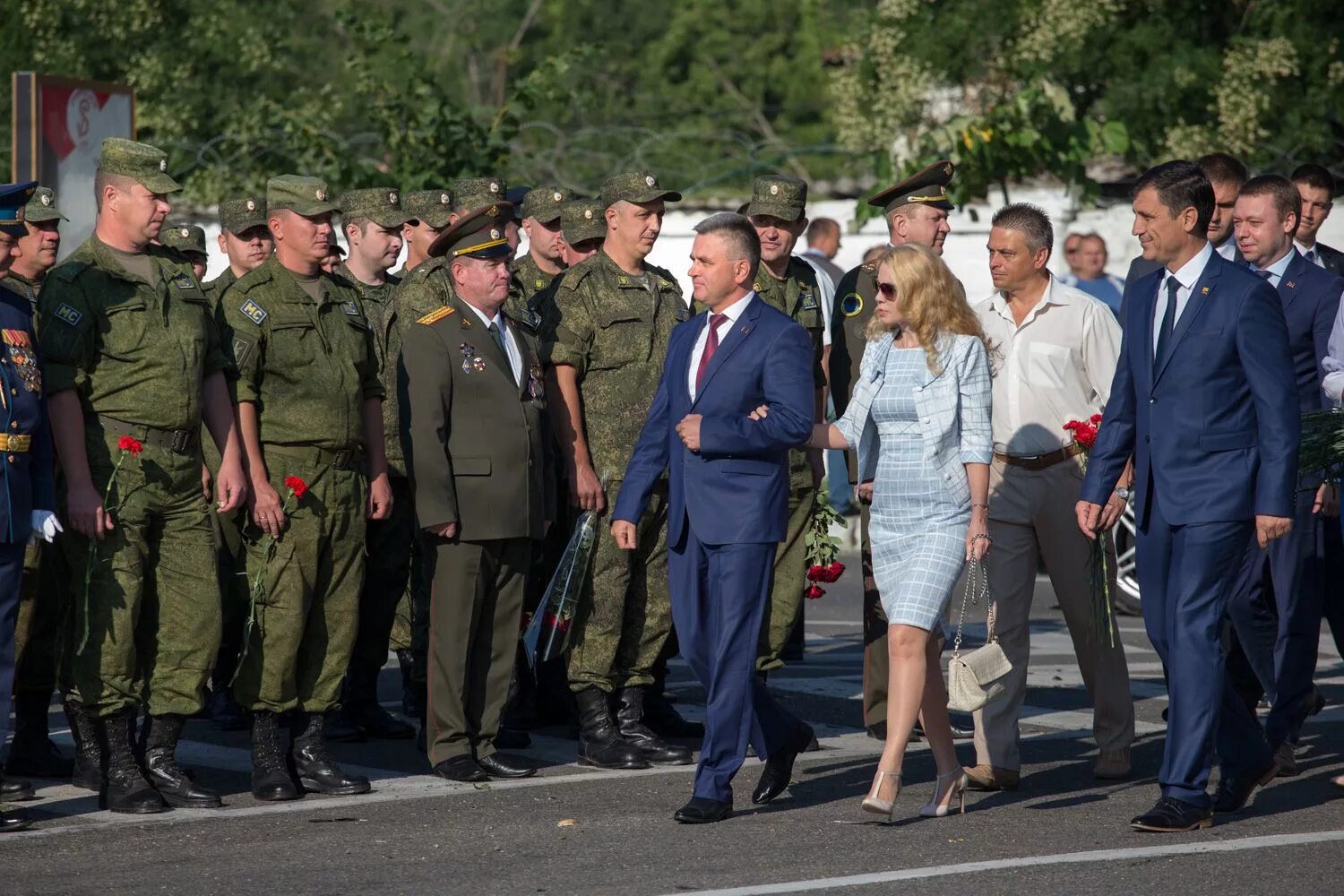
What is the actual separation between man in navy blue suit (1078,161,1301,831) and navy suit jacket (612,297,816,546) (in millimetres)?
1272

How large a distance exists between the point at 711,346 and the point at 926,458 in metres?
0.91

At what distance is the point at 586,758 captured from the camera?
8828mm

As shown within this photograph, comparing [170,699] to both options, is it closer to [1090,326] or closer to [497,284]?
[497,284]

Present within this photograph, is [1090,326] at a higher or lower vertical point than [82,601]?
higher

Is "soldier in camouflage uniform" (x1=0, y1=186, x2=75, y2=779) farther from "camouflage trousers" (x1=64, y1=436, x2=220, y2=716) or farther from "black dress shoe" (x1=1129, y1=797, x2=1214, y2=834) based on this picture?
"black dress shoe" (x1=1129, y1=797, x2=1214, y2=834)

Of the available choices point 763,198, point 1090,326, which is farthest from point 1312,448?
point 763,198

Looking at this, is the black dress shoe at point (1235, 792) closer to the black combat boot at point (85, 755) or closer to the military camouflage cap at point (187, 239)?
the black combat boot at point (85, 755)

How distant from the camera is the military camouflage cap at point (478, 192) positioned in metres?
10.2

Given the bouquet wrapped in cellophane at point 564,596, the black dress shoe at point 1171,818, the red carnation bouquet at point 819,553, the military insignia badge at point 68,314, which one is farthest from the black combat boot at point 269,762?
the black dress shoe at point 1171,818

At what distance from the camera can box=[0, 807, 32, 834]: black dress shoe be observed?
737 centimetres

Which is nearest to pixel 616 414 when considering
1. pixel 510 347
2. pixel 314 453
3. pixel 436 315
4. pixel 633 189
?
pixel 510 347

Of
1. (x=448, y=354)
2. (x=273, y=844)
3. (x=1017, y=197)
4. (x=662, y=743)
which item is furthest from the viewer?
(x=1017, y=197)

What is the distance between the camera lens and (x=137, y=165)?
7734 mm

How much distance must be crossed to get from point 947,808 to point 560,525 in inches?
111
